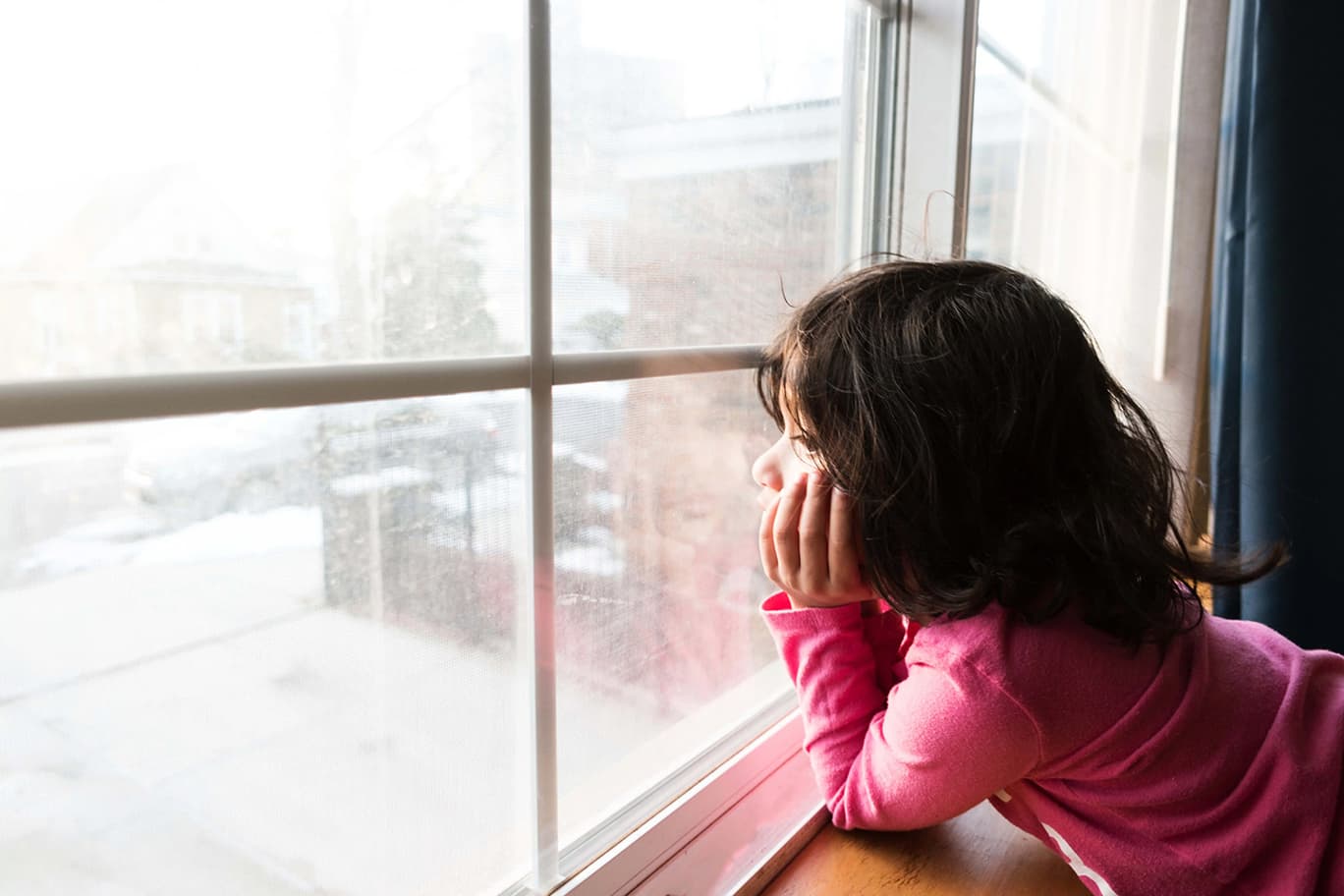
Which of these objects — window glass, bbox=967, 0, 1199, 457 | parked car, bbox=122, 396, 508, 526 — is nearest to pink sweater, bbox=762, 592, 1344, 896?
parked car, bbox=122, 396, 508, 526

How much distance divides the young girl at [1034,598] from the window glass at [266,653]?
0.88 ft

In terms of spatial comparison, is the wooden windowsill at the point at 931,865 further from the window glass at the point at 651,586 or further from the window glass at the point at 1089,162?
the window glass at the point at 1089,162

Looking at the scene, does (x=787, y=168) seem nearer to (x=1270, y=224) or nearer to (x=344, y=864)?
(x=344, y=864)

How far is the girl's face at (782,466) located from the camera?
79 cm

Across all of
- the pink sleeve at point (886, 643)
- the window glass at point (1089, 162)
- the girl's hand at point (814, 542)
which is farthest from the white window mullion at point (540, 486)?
the window glass at point (1089, 162)

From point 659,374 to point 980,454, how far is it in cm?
26

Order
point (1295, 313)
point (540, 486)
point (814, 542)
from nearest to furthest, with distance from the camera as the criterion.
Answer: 1. point (540, 486)
2. point (814, 542)
3. point (1295, 313)

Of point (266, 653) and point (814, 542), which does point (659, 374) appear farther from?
point (266, 653)

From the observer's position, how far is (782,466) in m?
0.82

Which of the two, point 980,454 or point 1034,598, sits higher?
point 980,454

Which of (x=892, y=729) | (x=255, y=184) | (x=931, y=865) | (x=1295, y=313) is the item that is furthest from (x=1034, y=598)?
(x=1295, y=313)

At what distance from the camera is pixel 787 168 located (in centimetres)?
95

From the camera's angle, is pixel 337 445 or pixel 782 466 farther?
pixel 782 466

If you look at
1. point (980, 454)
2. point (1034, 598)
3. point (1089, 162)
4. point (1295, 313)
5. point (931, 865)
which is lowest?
point (931, 865)
